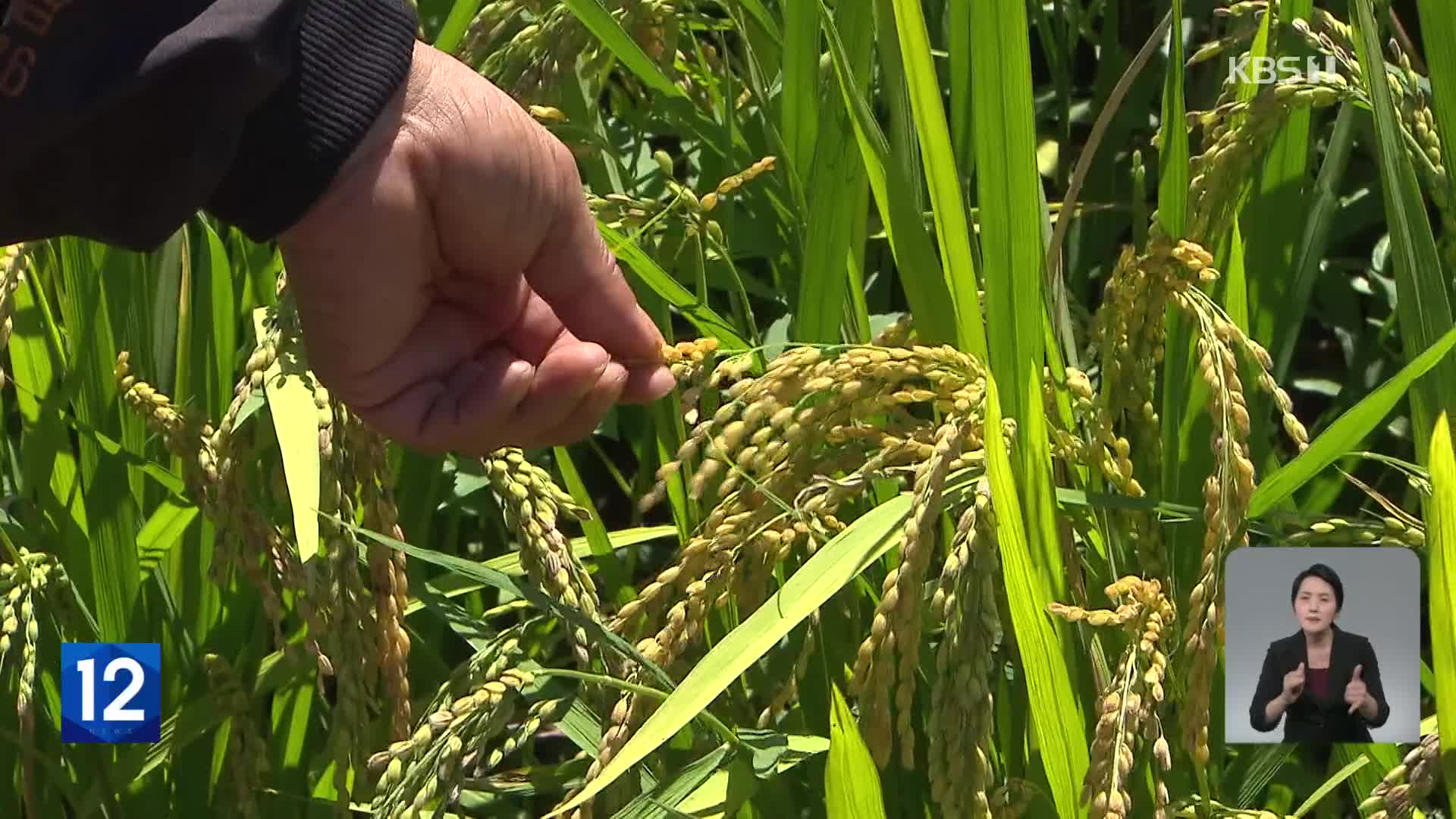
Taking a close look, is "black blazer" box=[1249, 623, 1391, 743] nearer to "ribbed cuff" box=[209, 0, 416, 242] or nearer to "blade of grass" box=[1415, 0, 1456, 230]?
"blade of grass" box=[1415, 0, 1456, 230]

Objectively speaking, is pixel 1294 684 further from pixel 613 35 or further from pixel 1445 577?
pixel 613 35

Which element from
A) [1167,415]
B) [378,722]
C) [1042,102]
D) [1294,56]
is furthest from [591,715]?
[1042,102]

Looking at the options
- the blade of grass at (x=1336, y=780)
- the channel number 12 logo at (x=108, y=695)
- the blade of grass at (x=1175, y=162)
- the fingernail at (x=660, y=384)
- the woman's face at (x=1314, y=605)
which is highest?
the blade of grass at (x=1175, y=162)

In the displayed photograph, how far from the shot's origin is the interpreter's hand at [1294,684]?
42.3 inches

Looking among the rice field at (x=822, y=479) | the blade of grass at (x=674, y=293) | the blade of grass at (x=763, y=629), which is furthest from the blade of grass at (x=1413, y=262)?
the blade of grass at (x=674, y=293)

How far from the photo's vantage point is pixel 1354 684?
42.2 inches

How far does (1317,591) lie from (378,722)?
776mm

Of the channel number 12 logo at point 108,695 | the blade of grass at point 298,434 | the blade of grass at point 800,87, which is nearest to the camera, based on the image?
the blade of grass at point 298,434

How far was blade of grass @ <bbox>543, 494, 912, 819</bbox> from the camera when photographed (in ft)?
3.16

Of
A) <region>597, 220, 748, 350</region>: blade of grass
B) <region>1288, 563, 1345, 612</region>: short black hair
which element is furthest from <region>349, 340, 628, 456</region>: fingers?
<region>1288, 563, 1345, 612</region>: short black hair

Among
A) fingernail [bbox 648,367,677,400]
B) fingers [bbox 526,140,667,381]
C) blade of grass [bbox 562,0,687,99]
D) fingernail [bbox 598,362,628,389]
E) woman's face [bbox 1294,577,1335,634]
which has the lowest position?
woman's face [bbox 1294,577,1335,634]

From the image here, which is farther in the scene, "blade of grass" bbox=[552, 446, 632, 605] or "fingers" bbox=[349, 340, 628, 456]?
"blade of grass" bbox=[552, 446, 632, 605]

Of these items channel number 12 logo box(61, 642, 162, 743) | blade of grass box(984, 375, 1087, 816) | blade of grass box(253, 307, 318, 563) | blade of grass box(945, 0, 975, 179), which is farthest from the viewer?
channel number 12 logo box(61, 642, 162, 743)

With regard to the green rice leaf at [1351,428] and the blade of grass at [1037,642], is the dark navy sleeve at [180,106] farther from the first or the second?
the green rice leaf at [1351,428]
